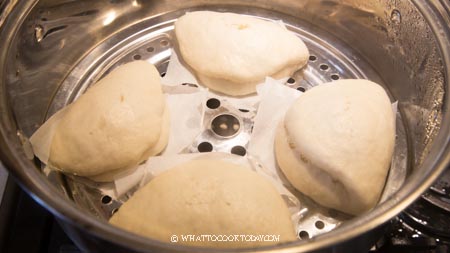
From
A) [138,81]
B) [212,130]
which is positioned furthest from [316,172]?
[138,81]

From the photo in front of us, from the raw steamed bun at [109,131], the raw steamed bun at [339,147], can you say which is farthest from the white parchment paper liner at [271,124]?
the raw steamed bun at [109,131]

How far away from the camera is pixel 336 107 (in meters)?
0.73

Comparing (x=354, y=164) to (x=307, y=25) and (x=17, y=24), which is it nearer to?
(x=307, y=25)

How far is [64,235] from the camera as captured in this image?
728 mm

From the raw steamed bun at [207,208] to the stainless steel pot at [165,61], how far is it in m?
0.09

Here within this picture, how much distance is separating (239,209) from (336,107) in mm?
261

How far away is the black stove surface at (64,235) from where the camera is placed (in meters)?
0.69

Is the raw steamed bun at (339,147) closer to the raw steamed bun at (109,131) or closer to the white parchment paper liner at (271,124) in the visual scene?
the white parchment paper liner at (271,124)

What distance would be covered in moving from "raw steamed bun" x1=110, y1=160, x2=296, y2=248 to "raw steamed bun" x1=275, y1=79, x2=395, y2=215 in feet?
0.25

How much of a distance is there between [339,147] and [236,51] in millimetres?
314

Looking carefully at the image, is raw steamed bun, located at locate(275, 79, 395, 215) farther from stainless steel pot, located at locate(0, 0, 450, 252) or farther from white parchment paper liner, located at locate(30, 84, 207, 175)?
white parchment paper liner, located at locate(30, 84, 207, 175)

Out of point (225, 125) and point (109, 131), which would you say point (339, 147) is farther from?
point (109, 131)

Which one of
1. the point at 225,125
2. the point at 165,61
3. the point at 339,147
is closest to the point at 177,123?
the point at 225,125

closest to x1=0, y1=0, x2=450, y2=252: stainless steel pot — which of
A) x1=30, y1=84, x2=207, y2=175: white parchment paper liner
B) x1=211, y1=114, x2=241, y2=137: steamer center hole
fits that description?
x1=30, y1=84, x2=207, y2=175: white parchment paper liner
